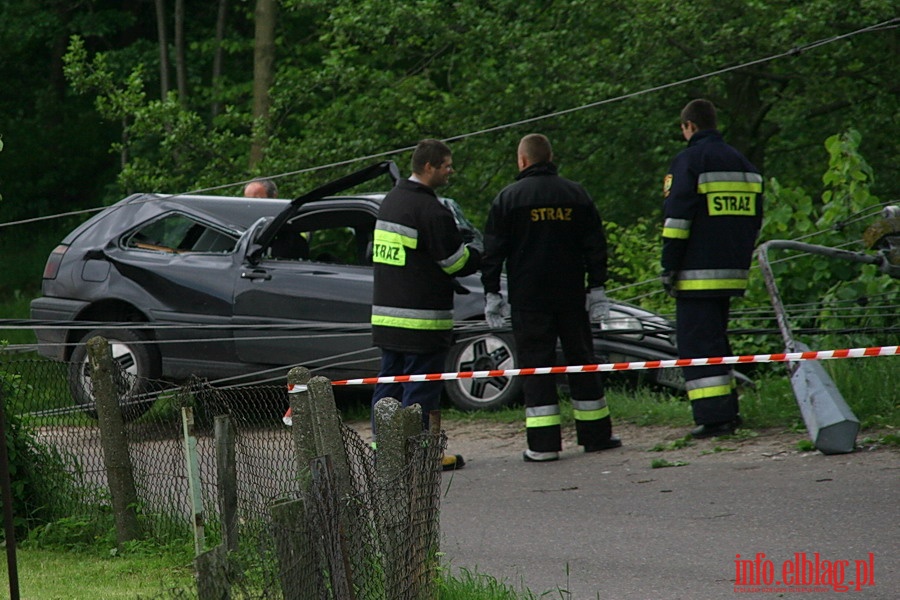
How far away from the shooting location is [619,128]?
16594mm

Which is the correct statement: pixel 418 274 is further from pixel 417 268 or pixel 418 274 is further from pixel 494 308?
pixel 494 308

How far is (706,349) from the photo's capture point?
27.6ft

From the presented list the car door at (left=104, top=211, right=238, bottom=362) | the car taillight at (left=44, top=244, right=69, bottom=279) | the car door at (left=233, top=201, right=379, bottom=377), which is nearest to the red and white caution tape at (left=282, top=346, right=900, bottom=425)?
the car door at (left=233, top=201, right=379, bottom=377)

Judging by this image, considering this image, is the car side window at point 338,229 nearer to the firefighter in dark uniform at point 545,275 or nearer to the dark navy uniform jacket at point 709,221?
the firefighter in dark uniform at point 545,275

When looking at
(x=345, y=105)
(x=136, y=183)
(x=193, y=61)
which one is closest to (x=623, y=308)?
(x=345, y=105)

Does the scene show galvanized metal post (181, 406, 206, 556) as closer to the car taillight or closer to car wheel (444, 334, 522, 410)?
car wheel (444, 334, 522, 410)

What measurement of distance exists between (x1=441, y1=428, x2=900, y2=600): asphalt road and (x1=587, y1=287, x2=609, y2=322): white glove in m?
0.89

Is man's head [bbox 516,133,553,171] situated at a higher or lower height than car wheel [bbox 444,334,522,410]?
higher

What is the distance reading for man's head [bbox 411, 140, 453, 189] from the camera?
8.18 meters

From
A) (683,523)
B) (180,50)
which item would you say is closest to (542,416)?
(683,523)

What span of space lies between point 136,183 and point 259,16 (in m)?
4.22

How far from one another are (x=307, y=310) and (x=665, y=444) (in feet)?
10.9

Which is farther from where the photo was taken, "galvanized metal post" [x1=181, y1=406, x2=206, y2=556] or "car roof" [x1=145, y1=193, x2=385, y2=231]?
"car roof" [x1=145, y1=193, x2=385, y2=231]

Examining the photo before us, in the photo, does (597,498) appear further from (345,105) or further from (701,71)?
(345,105)
